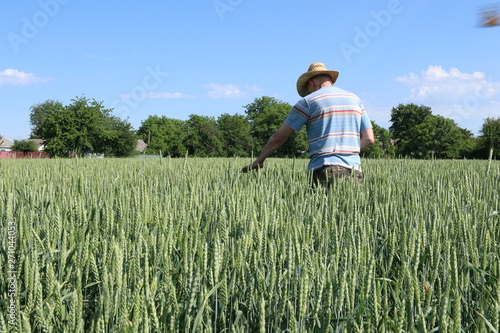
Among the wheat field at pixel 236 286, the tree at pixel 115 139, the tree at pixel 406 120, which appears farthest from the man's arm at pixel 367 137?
the tree at pixel 406 120

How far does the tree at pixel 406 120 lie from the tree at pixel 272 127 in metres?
14.0

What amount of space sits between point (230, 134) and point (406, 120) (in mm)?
23793

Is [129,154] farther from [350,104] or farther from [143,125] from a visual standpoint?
[143,125]

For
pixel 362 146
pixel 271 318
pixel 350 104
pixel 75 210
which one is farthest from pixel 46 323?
pixel 362 146

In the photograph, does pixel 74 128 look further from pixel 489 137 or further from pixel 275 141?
pixel 489 137

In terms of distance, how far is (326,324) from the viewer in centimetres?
81

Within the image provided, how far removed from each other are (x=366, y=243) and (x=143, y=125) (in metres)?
80.0

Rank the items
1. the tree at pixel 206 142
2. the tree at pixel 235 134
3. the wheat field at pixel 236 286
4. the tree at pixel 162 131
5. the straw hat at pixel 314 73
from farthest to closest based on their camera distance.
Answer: the tree at pixel 162 131
the tree at pixel 235 134
the tree at pixel 206 142
the straw hat at pixel 314 73
the wheat field at pixel 236 286

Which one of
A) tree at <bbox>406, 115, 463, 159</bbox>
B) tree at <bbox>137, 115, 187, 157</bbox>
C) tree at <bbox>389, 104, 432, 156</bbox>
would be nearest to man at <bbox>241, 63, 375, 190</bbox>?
tree at <bbox>406, 115, 463, 159</bbox>

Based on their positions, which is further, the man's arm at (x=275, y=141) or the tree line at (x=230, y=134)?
the tree line at (x=230, y=134)

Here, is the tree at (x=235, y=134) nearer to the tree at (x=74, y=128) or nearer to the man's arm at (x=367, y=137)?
the tree at (x=74, y=128)

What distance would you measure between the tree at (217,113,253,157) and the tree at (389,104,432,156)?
19.6 meters

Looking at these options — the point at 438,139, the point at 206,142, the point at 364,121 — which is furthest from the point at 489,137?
the point at 364,121

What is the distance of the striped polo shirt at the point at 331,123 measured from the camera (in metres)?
3.05
